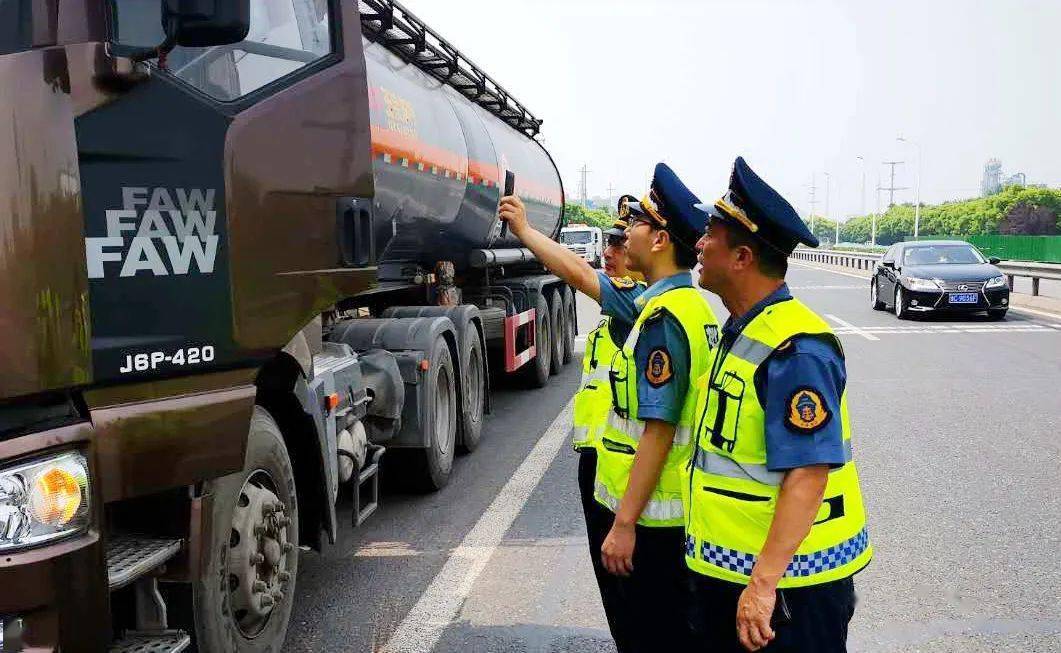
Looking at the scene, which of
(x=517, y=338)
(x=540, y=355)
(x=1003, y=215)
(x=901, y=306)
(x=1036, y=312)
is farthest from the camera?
(x=1003, y=215)

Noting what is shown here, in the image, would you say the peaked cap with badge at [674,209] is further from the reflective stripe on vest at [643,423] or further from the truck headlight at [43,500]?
the truck headlight at [43,500]

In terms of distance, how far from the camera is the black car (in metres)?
18.3

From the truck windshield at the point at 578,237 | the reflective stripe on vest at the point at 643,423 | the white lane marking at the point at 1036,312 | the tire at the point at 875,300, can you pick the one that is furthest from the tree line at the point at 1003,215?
the reflective stripe on vest at the point at 643,423

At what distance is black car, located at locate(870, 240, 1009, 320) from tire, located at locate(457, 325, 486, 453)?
12.6m

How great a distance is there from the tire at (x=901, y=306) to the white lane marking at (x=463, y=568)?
43.7 ft

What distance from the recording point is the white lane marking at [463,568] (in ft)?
14.2

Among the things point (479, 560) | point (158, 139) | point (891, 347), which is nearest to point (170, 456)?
point (158, 139)

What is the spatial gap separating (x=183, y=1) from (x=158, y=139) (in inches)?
17.2

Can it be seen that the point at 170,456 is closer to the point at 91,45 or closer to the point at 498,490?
the point at 91,45

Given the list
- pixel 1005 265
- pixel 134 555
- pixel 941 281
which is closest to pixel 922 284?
pixel 941 281

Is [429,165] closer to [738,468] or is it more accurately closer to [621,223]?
[621,223]

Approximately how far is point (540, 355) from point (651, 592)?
8628mm

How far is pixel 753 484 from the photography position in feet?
7.63

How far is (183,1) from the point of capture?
106 inches
